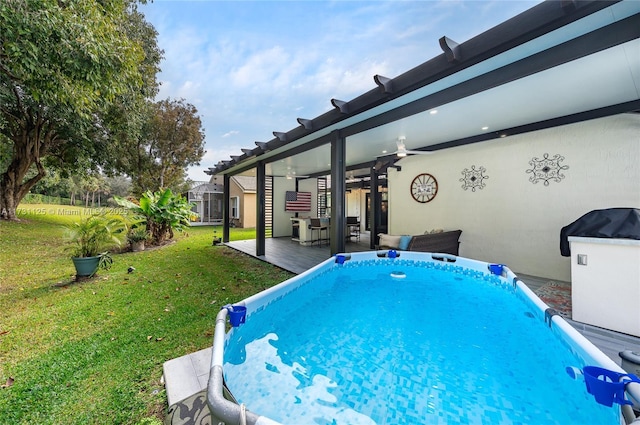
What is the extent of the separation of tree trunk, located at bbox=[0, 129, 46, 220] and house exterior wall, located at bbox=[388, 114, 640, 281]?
57.1 ft

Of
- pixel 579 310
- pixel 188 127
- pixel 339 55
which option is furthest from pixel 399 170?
pixel 188 127

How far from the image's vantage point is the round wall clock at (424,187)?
851cm

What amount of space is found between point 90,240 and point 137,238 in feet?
12.7

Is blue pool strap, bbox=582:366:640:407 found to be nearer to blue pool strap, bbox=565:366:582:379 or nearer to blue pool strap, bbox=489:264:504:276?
blue pool strap, bbox=565:366:582:379

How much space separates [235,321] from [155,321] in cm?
181

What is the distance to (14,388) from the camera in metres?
2.40

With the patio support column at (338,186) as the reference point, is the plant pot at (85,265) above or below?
below

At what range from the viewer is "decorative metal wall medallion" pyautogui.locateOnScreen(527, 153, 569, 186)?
19.2 feet

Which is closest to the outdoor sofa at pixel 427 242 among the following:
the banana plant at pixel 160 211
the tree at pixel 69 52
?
the tree at pixel 69 52

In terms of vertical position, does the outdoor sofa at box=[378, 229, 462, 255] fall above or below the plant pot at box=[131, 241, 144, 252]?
above

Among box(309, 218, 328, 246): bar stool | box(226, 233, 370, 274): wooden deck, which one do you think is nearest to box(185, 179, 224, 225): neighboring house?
box(226, 233, 370, 274): wooden deck

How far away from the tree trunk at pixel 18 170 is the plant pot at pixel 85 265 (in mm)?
10655

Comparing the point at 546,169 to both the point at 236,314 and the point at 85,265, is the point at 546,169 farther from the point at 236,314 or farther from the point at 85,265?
the point at 85,265

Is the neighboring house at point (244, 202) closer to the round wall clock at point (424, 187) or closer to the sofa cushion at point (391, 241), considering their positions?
the round wall clock at point (424, 187)
